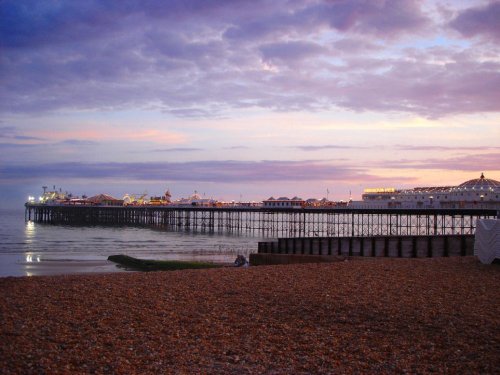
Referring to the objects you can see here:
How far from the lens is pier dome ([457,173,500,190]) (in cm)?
7000

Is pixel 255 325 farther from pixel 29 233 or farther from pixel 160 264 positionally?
Answer: pixel 29 233

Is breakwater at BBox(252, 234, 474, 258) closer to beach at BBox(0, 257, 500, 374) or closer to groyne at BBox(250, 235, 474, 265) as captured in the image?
groyne at BBox(250, 235, 474, 265)

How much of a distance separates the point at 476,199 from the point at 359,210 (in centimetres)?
1533

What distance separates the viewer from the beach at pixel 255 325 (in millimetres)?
5906

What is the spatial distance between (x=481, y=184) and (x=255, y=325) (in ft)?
230

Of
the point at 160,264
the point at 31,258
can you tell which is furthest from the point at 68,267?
the point at 31,258

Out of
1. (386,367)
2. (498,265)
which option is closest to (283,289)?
(386,367)

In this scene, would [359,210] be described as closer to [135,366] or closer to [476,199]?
[476,199]

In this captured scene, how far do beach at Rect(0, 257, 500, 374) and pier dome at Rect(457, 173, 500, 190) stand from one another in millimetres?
63052

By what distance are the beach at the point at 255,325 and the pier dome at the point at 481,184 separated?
6305 centimetres

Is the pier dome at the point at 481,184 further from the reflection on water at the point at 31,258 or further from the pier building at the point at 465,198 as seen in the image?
the reflection on water at the point at 31,258

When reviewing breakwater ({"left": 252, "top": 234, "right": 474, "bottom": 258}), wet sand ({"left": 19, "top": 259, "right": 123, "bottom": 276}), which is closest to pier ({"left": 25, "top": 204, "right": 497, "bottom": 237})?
breakwater ({"left": 252, "top": 234, "right": 474, "bottom": 258})

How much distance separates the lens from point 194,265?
2378 cm

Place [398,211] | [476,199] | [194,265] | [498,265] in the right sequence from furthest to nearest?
[476,199] < [398,211] < [194,265] < [498,265]
